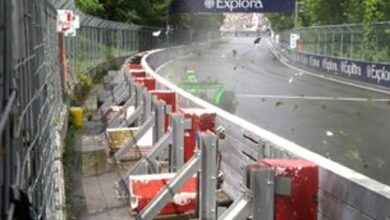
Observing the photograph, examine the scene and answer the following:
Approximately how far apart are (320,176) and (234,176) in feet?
8.95

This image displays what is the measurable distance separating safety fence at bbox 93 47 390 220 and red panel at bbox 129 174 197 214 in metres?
0.01

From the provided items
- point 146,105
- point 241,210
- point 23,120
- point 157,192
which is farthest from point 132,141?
point 23,120

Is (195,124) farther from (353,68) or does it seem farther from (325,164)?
(353,68)

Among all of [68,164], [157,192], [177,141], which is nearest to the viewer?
[157,192]

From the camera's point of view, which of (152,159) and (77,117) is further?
(77,117)

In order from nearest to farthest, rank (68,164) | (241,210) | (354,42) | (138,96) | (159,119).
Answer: (241,210)
(159,119)
(68,164)
(138,96)
(354,42)

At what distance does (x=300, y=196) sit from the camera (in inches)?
195

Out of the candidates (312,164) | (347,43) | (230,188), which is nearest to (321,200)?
(312,164)

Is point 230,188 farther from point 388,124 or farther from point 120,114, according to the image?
point 388,124

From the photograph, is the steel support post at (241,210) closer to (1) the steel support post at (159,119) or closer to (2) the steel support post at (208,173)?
(2) the steel support post at (208,173)

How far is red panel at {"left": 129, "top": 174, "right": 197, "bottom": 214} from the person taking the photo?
752cm

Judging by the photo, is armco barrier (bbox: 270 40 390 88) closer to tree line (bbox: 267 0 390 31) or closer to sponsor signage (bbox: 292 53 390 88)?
sponsor signage (bbox: 292 53 390 88)

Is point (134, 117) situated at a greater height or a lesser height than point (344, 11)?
lesser

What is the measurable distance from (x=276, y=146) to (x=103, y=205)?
3.17 meters
